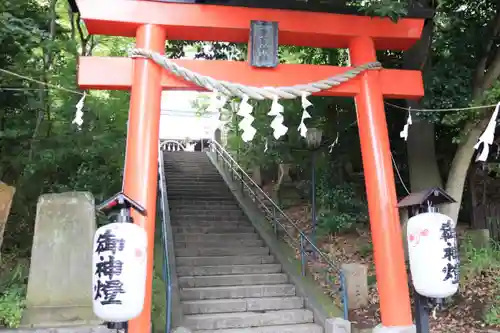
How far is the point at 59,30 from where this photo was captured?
394 inches

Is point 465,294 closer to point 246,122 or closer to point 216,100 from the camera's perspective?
point 246,122

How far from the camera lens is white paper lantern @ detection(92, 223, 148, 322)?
14.2ft

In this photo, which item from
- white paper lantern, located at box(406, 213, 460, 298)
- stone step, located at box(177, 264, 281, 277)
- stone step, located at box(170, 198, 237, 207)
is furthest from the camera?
stone step, located at box(170, 198, 237, 207)

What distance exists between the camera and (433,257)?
4625 millimetres

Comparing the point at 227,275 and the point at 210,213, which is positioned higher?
the point at 210,213

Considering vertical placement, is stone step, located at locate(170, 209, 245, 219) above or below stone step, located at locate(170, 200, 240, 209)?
below

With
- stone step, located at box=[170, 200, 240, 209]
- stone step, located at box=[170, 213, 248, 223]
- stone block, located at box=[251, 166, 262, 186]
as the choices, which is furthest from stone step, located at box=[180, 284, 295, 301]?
stone block, located at box=[251, 166, 262, 186]

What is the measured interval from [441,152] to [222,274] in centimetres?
561

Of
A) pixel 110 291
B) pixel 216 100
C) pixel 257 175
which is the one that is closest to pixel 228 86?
pixel 216 100

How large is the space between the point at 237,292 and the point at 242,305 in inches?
12.8

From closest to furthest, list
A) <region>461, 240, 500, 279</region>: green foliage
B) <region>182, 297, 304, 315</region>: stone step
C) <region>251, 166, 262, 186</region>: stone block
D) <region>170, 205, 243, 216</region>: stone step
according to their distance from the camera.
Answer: <region>182, 297, 304, 315</region>: stone step < <region>461, 240, 500, 279</region>: green foliage < <region>170, 205, 243, 216</region>: stone step < <region>251, 166, 262, 186</region>: stone block

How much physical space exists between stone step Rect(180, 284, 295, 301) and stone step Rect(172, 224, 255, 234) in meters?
2.24

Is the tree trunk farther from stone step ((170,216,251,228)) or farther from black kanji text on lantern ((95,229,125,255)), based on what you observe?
black kanji text on lantern ((95,229,125,255))

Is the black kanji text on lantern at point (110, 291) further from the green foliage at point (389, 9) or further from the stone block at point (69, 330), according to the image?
the green foliage at point (389, 9)
